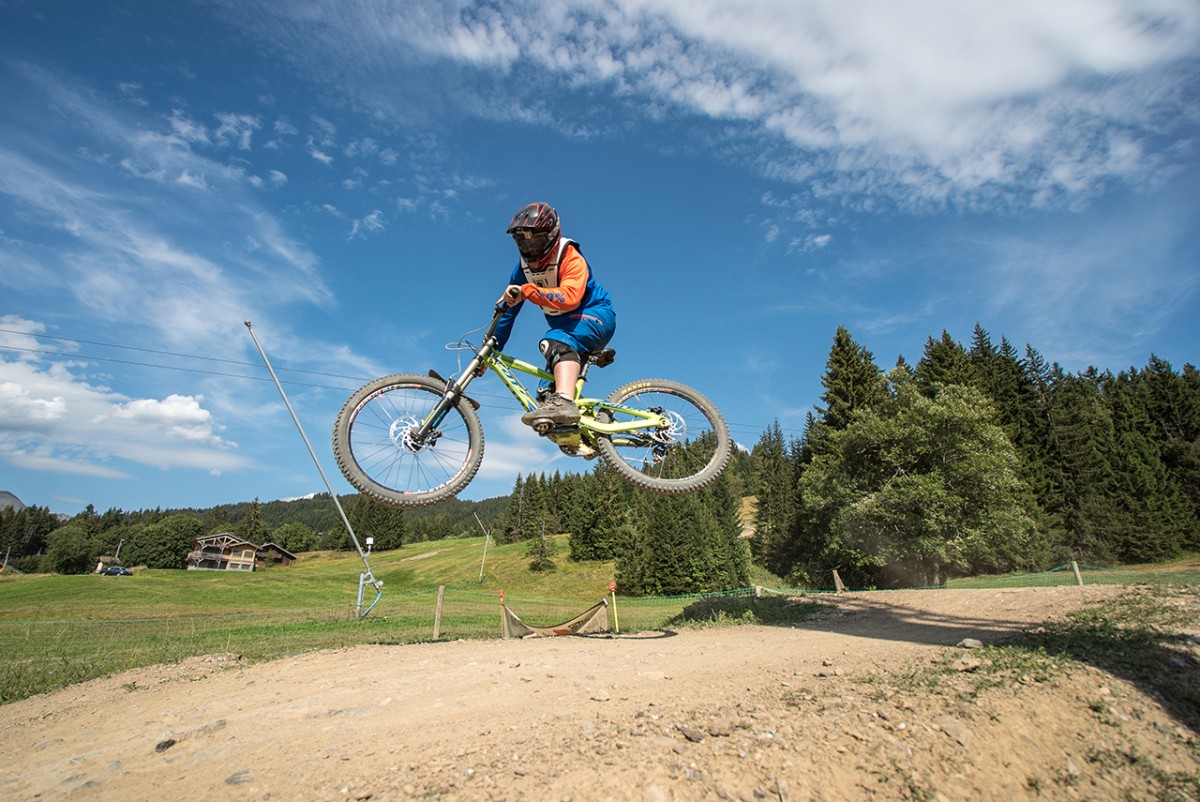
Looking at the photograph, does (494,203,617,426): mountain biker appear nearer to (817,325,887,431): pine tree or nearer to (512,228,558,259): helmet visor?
(512,228,558,259): helmet visor

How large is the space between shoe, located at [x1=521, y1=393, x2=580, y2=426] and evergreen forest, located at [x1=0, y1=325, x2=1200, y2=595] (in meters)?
16.5

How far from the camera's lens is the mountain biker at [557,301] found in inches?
277

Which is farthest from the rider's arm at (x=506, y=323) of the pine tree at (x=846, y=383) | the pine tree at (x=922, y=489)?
the pine tree at (x=846, y=383)

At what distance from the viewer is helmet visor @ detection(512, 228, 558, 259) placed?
701 centimetres

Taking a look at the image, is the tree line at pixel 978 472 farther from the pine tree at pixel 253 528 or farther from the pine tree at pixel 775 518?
the pine tree at pixel 253 528

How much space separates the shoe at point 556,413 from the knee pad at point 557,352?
544 millimetres

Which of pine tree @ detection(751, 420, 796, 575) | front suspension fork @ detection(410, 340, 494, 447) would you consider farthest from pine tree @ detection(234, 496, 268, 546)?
front suspension fork @ detection(410, 340, 494, 447)

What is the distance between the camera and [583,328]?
7617mm

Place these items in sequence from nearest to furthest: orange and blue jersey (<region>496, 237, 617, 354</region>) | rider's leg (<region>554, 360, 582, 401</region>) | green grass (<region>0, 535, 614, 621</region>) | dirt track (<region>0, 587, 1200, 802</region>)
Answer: dirt track (<region>0, 587, 1200, 802</region>) < orange and blue jersey (<region>496, 237, 617, 354</region>) < rider's leg (<region>554, 360, 582, 401</region>) < green grass (<region>0, 535, 614, 621</region>)

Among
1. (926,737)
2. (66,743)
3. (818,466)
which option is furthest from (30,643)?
(818,466)

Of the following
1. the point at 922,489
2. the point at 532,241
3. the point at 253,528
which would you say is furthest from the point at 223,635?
the point at 253,528

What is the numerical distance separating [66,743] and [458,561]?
76.7m

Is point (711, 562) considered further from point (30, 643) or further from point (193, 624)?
point (30, 643)

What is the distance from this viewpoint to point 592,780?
179 inches
